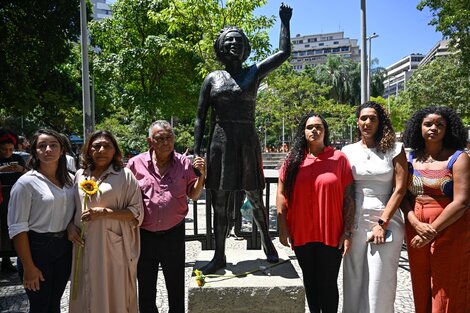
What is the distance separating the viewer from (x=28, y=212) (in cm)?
265

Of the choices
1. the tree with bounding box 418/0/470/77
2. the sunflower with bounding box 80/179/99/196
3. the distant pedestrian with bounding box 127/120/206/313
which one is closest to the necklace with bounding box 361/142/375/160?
the distant pedestrian with bounding box 127/120/206/313

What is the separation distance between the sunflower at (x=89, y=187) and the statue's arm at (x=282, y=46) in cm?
168

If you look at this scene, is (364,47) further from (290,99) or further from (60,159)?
(290,99)

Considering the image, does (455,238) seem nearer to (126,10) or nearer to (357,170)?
(357,170)

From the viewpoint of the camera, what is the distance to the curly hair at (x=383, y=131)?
9.51 feet

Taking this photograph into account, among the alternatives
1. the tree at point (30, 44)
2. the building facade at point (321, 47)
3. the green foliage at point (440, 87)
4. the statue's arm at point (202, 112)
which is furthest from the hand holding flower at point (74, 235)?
the building facade at point (321, 47)

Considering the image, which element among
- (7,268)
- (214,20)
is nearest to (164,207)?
(7,268)

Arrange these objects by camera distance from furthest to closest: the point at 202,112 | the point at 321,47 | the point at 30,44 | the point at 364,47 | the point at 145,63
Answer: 1. the point at 321,47
2. the point at 145,63
3. the point at 30,44
4. the point at 364,47
5. the point at 202,112

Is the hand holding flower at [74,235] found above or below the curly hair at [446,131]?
below

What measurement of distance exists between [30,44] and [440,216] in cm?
1101

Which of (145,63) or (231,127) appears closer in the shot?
(231,127)

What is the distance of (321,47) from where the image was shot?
121375mm

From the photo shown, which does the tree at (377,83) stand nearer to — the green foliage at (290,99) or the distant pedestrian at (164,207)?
the green foliage at (290,99)

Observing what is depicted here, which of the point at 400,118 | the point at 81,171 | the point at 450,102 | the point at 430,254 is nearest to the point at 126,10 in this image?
the point at 81,171
